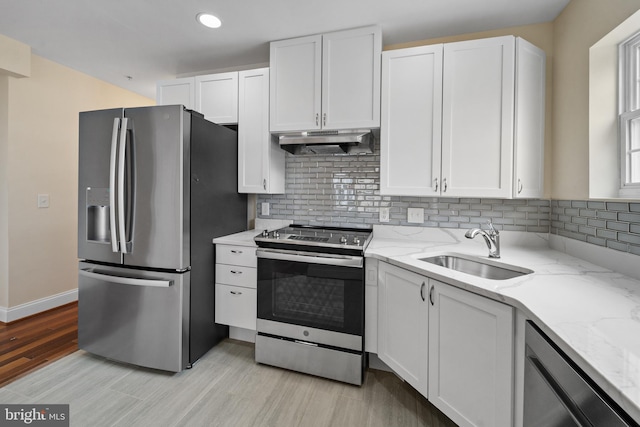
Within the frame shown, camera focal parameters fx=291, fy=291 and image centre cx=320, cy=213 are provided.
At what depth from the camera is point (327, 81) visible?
7.30 ft

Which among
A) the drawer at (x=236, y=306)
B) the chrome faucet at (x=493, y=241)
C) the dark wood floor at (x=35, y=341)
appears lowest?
the dark wood floor at (x=35, y=341)

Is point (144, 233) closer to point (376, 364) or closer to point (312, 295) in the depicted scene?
point (312, 295)

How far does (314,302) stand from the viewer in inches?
79.1

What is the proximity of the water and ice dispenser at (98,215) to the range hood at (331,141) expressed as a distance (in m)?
1.34

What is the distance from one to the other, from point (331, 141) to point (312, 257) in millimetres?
903

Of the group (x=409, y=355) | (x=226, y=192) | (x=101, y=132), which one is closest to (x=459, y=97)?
(x=409, y=355)

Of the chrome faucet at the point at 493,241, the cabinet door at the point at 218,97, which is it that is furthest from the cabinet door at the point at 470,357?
the cabinet door at the point at 218,97

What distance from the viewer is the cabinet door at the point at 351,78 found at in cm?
214

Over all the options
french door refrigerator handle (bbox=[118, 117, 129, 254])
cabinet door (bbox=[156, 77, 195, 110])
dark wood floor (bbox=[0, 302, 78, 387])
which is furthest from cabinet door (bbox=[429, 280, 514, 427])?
dark wood floor (bbox=[0, 302, 78, 387])

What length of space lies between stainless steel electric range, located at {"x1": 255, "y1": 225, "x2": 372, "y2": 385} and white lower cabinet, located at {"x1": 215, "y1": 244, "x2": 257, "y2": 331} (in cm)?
13

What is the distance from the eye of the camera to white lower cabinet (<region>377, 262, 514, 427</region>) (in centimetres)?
120

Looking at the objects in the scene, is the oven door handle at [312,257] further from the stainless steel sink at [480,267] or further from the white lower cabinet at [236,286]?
the stainless steel sink at [480,267]

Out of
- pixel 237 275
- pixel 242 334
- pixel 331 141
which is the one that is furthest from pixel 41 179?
pixel 331 141

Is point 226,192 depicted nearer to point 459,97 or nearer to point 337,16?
point 337,16
